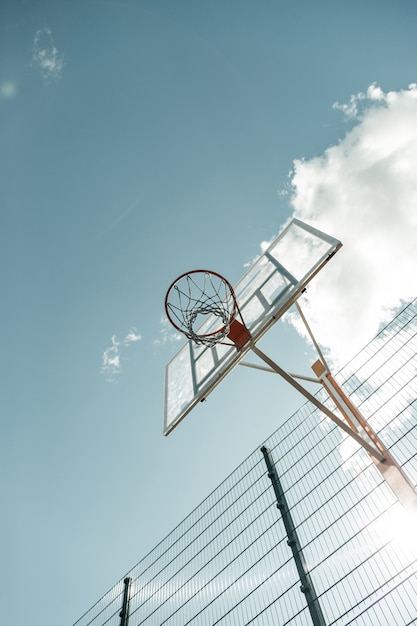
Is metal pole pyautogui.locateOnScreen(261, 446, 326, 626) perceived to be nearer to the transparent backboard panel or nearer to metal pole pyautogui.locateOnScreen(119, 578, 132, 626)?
the transparent backboard panel

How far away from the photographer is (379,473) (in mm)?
4438

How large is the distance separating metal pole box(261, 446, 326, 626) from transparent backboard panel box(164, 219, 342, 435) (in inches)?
60.6

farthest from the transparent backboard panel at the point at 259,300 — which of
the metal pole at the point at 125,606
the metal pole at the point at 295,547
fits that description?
the metal pole at the point at 125,606

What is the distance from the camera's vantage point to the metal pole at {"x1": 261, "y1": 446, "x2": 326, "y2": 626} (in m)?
3.92

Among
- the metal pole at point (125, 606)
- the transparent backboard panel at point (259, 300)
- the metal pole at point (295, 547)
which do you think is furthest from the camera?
the metal pole at point (125, 606)

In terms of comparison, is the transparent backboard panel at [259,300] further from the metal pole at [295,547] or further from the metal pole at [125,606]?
the metal pole at [125,606]

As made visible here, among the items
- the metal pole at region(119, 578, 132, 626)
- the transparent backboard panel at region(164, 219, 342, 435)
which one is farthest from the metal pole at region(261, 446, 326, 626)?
the metal pole at region(119, 578, 132, 626)

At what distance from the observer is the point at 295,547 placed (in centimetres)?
452

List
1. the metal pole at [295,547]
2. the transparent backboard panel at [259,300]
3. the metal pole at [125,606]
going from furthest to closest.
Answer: the metal pole at [125,606] < the transparent backboard panel at [259,300] < the metal pole at [295,547]

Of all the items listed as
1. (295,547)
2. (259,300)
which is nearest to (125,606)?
(295,547)

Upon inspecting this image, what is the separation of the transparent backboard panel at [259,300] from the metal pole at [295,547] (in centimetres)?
154

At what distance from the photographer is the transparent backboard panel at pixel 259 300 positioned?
482 centimetres

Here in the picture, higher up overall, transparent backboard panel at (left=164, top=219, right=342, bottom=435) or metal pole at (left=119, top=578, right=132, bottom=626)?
transparent backboard panel at (left=164, top=219, right=342, bottom=435)

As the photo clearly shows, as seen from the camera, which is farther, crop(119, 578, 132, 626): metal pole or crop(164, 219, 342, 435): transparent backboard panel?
crop(119, 578, 132, 626): metal pole
